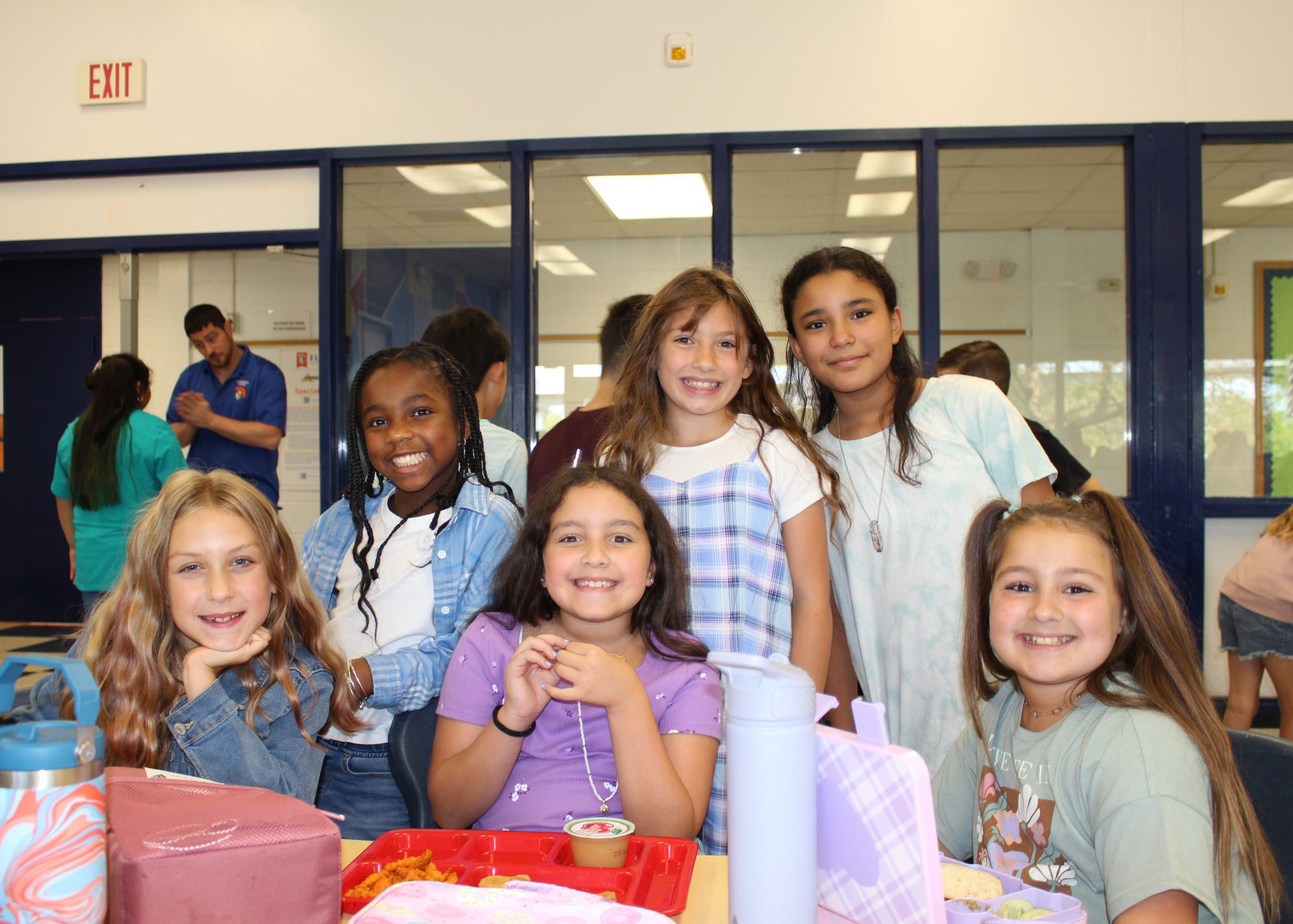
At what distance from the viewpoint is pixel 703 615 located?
1703mm

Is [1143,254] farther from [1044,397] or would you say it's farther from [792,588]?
[792,588]

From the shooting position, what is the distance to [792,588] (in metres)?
1.78

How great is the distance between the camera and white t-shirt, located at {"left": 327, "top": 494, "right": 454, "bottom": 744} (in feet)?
5.62

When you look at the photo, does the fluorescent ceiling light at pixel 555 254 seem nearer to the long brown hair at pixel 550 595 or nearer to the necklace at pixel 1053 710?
the long brown hair at pixel 550 595

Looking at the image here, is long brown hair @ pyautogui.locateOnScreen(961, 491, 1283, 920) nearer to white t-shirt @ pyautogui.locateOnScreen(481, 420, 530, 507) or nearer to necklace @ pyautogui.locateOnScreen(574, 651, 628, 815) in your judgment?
necklace @ pyautogui.locateOnScreen(574, 651, 628, 815)

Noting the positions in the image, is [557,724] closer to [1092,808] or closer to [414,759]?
[414,759]

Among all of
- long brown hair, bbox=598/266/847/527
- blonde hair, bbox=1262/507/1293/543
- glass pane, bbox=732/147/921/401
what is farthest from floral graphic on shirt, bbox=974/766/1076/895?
glass pane, bbox=732/147/921/401

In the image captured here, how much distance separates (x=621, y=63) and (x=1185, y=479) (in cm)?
300

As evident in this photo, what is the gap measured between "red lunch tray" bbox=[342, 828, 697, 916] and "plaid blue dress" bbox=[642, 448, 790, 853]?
0.65 m

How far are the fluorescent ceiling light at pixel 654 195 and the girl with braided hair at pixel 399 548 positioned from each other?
2.42 meters

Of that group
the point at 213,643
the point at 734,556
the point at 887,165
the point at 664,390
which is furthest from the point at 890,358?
the point at 887,165

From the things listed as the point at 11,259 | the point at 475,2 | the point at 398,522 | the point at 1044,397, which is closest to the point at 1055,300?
the point at 1044,397

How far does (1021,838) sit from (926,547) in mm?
835

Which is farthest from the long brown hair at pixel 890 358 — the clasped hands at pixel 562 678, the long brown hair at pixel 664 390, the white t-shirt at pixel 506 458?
the clasped hands at pixel 562 678
